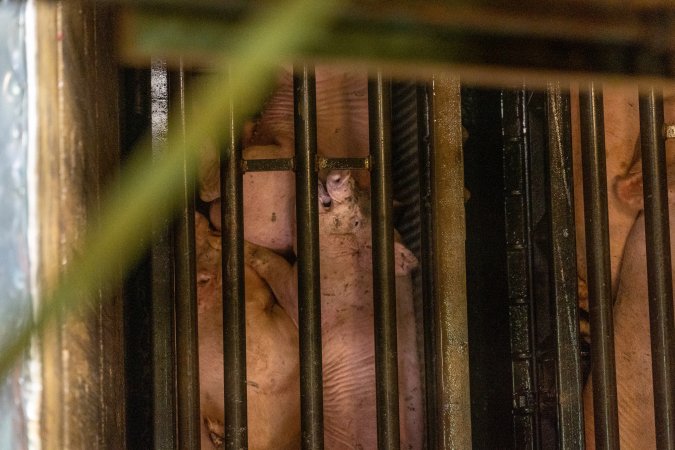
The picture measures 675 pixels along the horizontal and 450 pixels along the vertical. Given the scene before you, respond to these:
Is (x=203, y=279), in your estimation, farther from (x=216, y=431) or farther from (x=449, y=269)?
(x=449, y=269)

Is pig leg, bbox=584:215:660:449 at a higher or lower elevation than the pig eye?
lower

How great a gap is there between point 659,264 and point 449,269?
461mm

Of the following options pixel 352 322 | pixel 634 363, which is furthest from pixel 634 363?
pixel 352 322

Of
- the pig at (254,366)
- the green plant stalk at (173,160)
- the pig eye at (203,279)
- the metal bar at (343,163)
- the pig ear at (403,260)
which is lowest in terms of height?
the pig at (254,366)

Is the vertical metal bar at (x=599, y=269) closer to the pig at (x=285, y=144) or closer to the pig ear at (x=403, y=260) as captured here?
the pig ear at (x=403, y=260)

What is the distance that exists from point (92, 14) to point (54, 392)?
0.36m

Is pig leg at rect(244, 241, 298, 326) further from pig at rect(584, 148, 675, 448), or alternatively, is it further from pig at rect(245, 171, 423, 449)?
pig at rect(584, 148, 675, 448)

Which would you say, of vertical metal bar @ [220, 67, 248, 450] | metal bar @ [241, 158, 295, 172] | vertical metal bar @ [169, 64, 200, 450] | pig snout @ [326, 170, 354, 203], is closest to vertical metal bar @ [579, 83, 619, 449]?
pig snout @ [326, 170, 354, 203]

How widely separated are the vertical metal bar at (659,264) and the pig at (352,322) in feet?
1.81

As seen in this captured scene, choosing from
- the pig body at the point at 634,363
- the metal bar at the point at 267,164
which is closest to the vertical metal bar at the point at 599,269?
the pig body at the point at 634,363

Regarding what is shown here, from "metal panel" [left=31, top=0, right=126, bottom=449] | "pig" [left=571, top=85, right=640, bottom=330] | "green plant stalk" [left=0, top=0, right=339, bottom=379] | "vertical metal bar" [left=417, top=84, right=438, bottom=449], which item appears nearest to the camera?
"green plant stalk" [left=0, top=0, right=339, bottom=379]

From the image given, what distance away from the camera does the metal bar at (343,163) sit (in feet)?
4.83

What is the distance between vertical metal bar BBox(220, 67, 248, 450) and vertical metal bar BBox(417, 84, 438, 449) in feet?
1.44

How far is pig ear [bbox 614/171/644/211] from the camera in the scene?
173 cm
